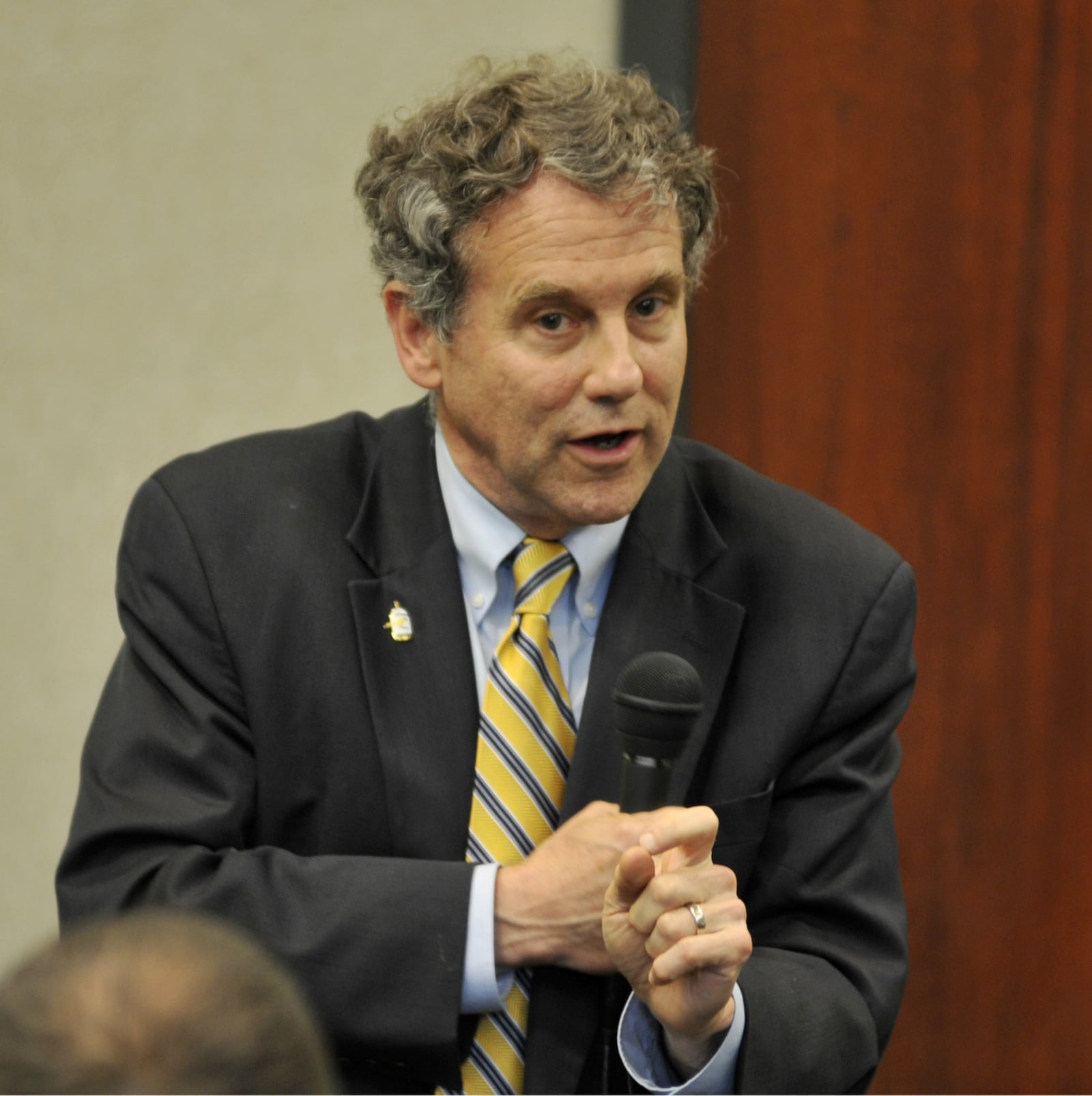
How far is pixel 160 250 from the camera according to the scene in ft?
9.23

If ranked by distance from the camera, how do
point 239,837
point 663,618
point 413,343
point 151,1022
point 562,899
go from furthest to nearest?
point 413,343 < point 663,618 < point 239,837 < point 562,899 < point 151,1022

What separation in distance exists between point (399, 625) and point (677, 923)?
0.59 m

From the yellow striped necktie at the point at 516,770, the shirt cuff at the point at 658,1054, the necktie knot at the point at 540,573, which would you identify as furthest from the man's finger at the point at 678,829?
the necktie knot at the point at 540,573

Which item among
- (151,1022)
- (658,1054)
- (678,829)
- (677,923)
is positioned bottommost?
(658,1054)

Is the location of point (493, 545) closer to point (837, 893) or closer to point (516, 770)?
point (516, 770)

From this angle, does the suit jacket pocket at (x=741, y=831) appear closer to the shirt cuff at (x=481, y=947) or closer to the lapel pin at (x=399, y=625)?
the shirt cuff at (x=481, y=947)

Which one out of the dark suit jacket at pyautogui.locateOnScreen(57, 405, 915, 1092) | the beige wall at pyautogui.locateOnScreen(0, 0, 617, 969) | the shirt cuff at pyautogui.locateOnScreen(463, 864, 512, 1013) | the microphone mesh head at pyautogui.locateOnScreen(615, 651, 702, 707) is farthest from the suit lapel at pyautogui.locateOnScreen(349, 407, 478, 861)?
the beige wall at pyautogui.locateOnScreen(0, 0, 617, 969)

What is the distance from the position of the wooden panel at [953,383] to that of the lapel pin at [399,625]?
1.03 m

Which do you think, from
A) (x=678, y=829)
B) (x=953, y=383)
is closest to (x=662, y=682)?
(x=678, y=829)

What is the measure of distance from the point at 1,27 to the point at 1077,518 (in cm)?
206

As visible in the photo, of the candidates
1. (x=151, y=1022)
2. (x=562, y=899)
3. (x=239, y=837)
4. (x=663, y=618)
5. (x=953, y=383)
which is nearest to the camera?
(x=151, y=1022)

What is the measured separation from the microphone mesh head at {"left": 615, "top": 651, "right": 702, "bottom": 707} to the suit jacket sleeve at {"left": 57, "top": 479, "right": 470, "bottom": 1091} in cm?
40

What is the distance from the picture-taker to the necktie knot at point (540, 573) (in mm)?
2008

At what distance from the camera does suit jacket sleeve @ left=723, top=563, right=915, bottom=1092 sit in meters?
1.79
